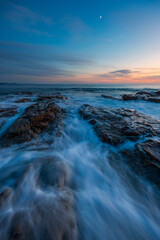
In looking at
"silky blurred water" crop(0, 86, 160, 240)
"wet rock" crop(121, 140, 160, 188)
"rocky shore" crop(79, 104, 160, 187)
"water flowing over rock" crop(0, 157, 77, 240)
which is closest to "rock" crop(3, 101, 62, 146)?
"silky blurred water" crop(0, 86, 160, 240)

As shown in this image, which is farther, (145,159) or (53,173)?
(145,159)

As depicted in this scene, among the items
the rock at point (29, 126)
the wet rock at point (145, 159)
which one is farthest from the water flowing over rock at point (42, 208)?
the wet rock at point (145, 159)

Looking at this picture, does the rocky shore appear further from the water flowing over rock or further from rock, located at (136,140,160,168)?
the water flowing over rock

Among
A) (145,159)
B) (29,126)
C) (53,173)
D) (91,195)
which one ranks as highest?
(29,126)

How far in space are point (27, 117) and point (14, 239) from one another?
3.11 m

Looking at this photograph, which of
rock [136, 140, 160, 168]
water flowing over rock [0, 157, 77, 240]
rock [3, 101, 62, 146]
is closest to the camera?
water flowing over rock [0, 157, 77, 240]

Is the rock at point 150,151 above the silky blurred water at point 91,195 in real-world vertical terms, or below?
above

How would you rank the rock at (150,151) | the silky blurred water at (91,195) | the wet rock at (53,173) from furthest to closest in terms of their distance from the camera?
the rock at (150,151), the wet rock at (53,173), the silky blurred water at (91,195)

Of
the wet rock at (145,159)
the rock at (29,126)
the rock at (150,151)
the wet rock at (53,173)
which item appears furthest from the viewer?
the rock at (29,126)

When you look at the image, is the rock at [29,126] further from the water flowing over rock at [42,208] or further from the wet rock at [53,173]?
the water flowing over rock at [42,208]

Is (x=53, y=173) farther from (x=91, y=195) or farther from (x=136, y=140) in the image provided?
(x=136, y=140)

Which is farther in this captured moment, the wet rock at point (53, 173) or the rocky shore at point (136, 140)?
the rocky shore at point (136, 140)

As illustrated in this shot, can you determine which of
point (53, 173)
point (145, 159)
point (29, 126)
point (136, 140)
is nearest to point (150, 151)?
point (145, 159)

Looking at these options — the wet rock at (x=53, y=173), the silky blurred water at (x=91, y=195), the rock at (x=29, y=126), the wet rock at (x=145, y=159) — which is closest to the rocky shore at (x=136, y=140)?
the wet rock at (x=145, y=159)
